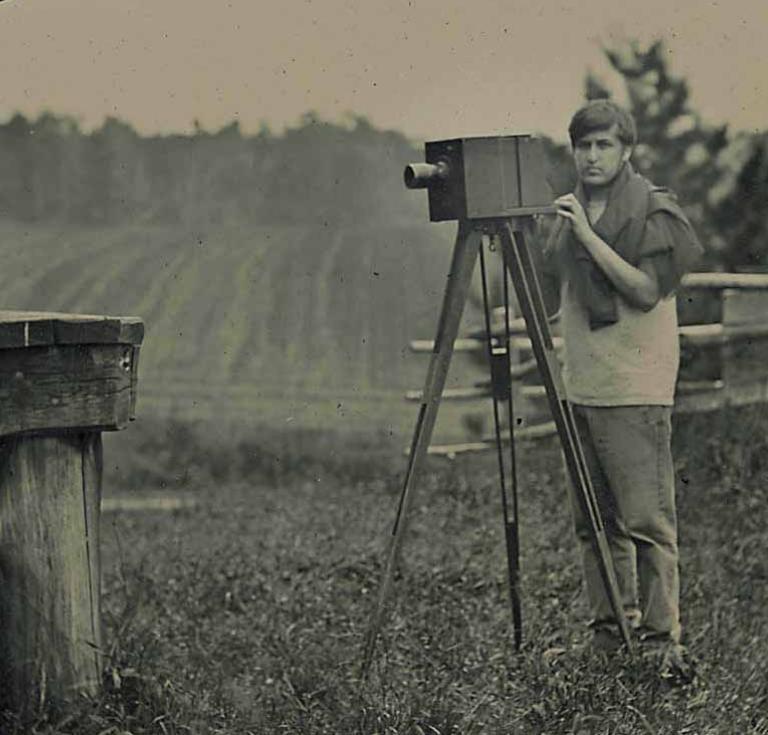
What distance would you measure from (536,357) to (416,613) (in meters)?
1.61

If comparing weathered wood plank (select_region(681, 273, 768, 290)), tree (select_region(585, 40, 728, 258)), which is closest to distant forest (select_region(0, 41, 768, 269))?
tree (select_region(585, 40, 728, 258))

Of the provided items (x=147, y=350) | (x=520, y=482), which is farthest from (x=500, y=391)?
(x=147, y=350)

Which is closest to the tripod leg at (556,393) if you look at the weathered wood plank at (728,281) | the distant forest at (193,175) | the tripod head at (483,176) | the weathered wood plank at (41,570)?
the tripod head at (483,176)

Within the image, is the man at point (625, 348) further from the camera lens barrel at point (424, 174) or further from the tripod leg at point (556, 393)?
the camera lens barrel at point (424, 174)

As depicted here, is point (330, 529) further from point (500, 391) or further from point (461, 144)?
point (461, 144)

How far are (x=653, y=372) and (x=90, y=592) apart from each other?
2.03 metres

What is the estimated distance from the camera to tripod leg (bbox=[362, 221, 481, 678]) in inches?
197

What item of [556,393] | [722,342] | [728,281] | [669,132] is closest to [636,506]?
[556,393]

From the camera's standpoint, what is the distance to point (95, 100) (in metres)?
10.8

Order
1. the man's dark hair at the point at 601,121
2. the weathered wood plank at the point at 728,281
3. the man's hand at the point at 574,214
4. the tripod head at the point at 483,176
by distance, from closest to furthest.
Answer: the tripod head at the point at 483,176
the man's hand at the point at 574,214
the man's dark hair at the point at 601,121
the weathered wood plank at the point at 728,281

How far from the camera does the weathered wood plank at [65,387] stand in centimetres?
412

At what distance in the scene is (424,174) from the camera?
4.94 meters

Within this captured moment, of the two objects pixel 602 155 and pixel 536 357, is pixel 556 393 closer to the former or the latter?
pixel 536 357

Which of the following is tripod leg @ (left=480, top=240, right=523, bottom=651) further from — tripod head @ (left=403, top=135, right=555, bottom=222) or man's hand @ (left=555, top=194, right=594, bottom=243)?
man's hand @ (left=555, top=194, right=594, bottom=243)
